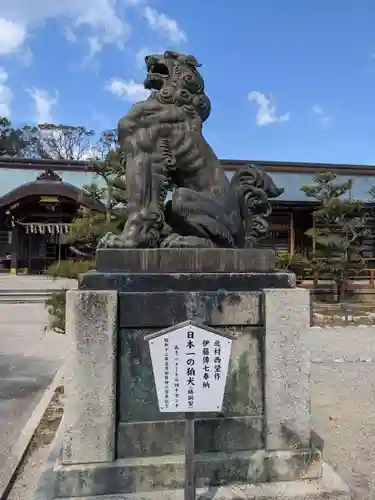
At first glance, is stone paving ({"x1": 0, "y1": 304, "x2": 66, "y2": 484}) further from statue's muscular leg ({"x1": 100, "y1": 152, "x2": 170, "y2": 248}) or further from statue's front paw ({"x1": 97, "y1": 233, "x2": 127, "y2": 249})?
statue's muscular leg ({"x1": 100, "y1": 152, "x2": 170, "y2": 248})

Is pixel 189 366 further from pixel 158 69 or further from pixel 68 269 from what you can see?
pixel 68 269

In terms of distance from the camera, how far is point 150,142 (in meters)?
3.16

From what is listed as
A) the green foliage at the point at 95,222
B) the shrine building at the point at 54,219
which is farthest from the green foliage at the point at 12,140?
the green foliage at the point at 95,222

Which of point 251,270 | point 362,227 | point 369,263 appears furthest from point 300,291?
point 369,263

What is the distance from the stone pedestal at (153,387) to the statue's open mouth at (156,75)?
1376 mm

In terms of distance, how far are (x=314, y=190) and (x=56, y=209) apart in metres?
13.4

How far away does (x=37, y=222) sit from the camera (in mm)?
22250

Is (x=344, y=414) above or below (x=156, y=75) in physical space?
below

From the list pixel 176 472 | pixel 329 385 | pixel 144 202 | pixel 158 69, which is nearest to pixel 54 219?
pixel 329 385

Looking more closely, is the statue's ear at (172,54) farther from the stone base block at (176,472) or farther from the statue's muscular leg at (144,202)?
the stone base block at (176,472)

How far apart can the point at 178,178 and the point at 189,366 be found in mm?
1720

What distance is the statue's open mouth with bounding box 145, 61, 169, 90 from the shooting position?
336 cm

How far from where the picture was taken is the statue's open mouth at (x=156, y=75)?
11.0ft

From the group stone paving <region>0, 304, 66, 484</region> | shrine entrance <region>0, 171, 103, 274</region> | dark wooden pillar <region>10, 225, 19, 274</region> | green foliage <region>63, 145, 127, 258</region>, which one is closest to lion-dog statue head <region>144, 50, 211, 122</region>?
stone paving <region>0, 304, 66, 484</region>
